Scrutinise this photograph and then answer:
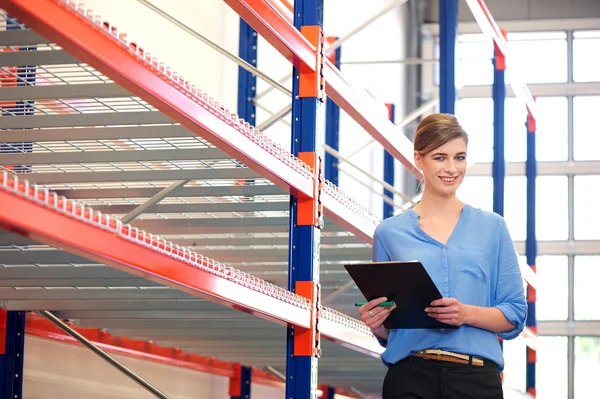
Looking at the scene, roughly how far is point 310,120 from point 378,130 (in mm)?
1326

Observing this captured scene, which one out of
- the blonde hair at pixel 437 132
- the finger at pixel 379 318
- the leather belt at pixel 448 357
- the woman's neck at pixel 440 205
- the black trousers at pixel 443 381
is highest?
the blonde hair at pixel 437 132

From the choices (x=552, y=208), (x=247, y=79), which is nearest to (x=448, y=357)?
(x=247, y=79)

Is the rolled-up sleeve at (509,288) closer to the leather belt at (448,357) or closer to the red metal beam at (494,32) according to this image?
the leather belt at (448,357)

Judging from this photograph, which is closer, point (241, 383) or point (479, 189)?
point (241, 383)

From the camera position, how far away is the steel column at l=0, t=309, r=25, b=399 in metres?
4.67

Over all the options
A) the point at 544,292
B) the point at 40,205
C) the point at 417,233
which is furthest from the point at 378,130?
the point at 544,292

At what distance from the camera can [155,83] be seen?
9.45ft

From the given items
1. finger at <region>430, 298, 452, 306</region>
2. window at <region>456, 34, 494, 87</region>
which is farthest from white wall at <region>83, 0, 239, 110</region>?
window at <region>456, 34, 494, 87</region>

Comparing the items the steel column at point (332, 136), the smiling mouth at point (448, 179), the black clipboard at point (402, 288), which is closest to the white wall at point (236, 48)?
the steel column at point (332, 136)

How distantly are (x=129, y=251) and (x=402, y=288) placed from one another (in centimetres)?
75

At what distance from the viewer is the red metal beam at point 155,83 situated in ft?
7.64

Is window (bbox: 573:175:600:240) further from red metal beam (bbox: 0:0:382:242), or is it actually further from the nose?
the nose

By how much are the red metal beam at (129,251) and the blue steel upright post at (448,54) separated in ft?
10.2

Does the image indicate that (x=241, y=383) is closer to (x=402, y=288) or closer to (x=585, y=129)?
(x=402, y=288)
